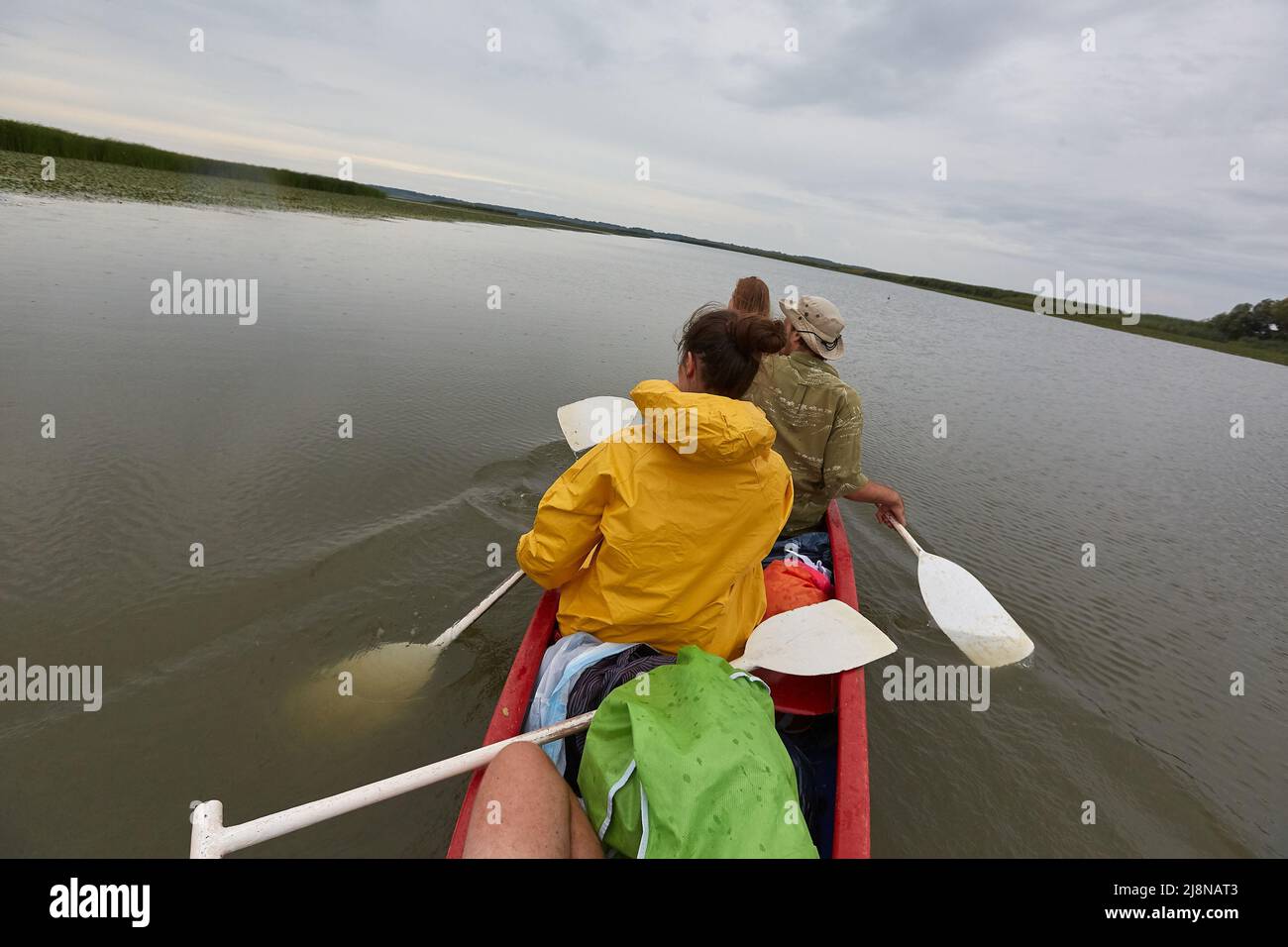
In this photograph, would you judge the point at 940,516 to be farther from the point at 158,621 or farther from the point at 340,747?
the point at 158,621

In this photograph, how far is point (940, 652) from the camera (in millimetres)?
4617

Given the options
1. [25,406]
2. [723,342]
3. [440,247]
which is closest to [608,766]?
[723,342]

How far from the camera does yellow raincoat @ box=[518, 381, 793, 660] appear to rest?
202 cm

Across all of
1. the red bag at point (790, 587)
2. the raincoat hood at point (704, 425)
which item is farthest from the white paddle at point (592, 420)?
the raincoat hood at point (704, 425)

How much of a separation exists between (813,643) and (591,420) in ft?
9.81

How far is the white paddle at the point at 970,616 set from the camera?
415 centimetres

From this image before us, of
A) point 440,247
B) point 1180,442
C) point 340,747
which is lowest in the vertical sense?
point 340,747

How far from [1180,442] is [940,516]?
8263 millimetres

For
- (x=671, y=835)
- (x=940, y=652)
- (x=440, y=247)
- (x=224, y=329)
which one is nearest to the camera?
(x=671, y=835)

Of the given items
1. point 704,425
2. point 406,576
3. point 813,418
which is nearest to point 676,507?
point 704,425

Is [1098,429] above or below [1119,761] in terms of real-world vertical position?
above

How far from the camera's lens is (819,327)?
147 inches

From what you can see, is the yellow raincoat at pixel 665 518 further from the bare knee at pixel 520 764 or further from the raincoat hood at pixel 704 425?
the bare knee at pixel 520 764

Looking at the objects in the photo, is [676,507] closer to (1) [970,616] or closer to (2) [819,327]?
(2) [819,327]
